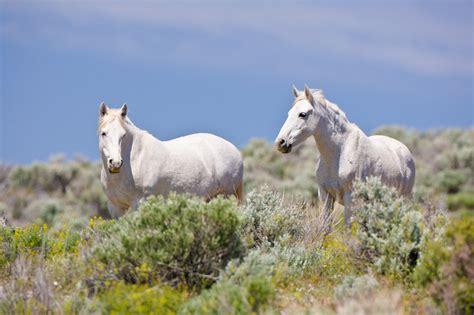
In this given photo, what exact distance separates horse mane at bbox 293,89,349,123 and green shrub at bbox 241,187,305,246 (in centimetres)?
142

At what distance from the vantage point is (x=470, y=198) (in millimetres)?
25391

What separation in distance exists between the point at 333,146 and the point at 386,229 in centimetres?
224

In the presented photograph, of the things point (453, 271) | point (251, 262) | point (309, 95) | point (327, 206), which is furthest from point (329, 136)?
point (453, 271)

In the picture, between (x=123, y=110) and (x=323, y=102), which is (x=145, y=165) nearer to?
(x=123, y=110)

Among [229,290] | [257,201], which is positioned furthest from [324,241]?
[229,290]

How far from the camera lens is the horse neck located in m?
10.1

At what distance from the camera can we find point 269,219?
9352 mm

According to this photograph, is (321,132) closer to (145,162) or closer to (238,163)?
(238,163)

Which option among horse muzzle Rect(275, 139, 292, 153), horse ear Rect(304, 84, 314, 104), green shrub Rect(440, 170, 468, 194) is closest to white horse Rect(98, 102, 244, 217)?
Result: horse muzzle Rect(275, 139, 292, 153)

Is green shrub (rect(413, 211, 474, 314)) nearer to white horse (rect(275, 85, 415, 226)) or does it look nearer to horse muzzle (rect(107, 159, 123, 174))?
white horse (rect(275, 85, 415, 226))

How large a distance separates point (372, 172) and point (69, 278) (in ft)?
14.9

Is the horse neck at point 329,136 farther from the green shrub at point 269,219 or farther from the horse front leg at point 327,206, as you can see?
the green shrub at point 269,219

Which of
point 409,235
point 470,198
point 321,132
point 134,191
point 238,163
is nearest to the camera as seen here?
point 409,235

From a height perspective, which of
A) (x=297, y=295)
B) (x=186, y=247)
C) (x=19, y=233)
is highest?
(x=19, y=233)
